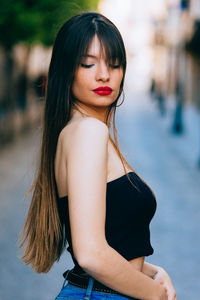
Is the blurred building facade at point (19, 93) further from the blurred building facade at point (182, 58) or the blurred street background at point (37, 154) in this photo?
the blurred building facade at point (182, 58)

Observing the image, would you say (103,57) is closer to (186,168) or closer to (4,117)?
(186,168)

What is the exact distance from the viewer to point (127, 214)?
1646 mm

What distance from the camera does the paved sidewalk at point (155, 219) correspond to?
4824mm

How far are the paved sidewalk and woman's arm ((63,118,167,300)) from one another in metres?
0.91

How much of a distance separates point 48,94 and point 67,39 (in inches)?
8.7

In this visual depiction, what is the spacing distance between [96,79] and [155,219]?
5758mm

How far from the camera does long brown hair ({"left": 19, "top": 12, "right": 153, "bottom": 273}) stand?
1.71m

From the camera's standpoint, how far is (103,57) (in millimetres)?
1707

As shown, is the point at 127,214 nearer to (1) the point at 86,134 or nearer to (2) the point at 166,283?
(1) the point at 86,134

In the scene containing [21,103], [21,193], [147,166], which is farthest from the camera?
[21,103]

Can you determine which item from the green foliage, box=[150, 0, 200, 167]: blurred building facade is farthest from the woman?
box=[150, 0, 200, 167]: blurred building facade

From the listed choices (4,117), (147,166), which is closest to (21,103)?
(4,117)

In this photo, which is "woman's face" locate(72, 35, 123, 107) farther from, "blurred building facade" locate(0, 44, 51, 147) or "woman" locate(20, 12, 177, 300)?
"blurred building facade" locate(0, 44, 51, 147)

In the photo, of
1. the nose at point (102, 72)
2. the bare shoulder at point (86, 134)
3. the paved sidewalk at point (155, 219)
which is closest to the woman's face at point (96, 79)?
the nose at point (102, 72)
